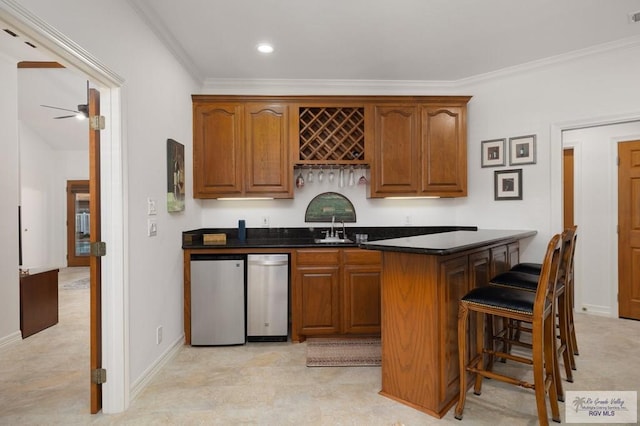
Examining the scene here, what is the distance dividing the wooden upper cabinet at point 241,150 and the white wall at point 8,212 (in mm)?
1699

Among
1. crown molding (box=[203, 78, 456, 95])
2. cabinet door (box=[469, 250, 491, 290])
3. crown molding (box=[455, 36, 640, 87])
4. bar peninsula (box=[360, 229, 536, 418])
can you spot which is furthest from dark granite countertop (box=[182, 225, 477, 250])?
crown molding (box=[455, 36, 640, 87])

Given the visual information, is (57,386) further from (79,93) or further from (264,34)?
(79,93)

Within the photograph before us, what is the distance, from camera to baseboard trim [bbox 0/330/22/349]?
9.83 ft

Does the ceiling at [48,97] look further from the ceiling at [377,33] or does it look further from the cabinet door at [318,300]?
the cabinet door at [318,300]

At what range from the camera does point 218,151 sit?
3422mm

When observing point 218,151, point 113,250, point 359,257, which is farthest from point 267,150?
point 113,250

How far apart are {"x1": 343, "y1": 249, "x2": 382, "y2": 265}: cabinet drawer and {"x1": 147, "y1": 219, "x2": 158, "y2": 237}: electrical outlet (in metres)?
1.66

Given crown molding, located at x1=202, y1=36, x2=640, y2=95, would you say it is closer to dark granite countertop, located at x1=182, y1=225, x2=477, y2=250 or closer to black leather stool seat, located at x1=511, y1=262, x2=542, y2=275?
dark granite countertop, located at x1=182, y1=225, x2=477, y2=250

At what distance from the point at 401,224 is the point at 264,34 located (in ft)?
8.17

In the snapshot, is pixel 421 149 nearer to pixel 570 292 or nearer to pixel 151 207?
pixel 570 292

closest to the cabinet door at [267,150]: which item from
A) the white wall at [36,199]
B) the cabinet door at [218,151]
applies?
the cabinet door at [218,151]

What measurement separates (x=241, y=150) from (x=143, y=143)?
3.79ft

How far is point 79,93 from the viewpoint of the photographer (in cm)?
511

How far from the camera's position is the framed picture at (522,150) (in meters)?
3.45
